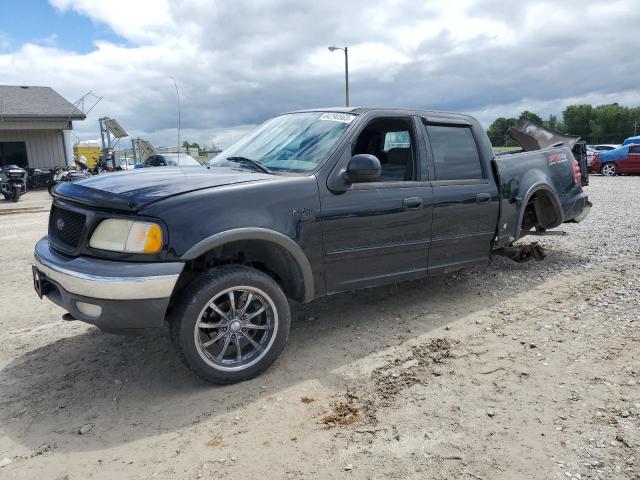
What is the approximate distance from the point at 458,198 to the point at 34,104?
82.6 feet

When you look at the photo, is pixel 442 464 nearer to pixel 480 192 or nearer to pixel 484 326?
pixel 484 326

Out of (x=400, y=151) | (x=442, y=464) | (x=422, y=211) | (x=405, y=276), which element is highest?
(x=400, y=151)

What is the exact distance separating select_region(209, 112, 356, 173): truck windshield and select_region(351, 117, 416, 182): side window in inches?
12.4

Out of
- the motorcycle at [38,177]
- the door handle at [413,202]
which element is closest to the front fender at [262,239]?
the door handle at [413,202]

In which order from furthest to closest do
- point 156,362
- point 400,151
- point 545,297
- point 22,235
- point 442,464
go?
point 22,235, point 545,297, point 400,151, point 156,362, point 442,464

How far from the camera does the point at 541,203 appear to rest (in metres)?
6.05

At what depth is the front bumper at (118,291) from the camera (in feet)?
9.48

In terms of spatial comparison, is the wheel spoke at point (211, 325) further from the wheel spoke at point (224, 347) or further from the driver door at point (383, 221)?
the driver door at point (383, 221)

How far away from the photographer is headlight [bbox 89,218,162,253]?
2.96 meters

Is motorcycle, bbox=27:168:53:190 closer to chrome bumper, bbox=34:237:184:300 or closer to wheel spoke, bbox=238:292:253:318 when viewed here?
chrome bumper, bbox=34:237:184:300

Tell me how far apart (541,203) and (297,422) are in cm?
449

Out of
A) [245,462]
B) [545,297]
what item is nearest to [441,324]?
[545,297]

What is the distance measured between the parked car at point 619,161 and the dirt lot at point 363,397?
2064 cm

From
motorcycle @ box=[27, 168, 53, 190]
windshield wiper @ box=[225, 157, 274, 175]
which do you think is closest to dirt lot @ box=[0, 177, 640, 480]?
windshield wiper @ box=[225, 157, 274, 175]
